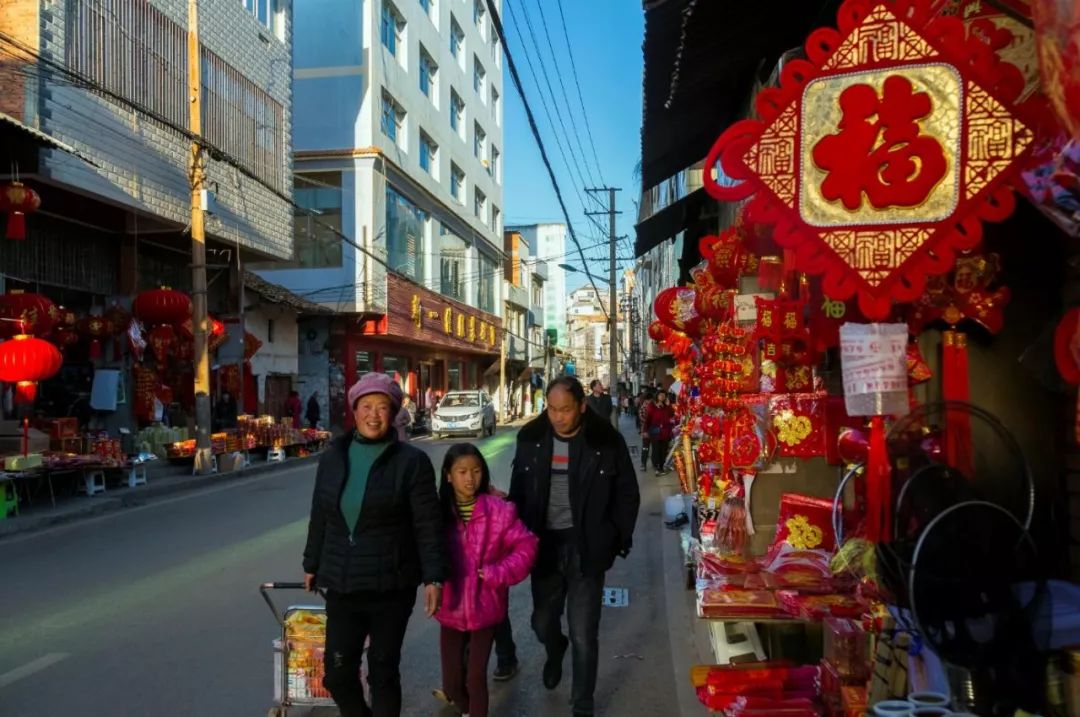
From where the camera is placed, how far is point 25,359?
36.8ft

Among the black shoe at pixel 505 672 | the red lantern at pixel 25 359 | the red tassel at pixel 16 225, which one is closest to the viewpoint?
the black shoe at pixel 505 672

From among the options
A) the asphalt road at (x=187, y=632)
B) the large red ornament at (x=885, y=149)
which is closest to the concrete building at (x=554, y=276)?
the asphalt road at (x=187, y=632)

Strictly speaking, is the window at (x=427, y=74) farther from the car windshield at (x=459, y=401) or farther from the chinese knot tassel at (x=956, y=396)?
the chinese knot tassel at (x=956, y=396)

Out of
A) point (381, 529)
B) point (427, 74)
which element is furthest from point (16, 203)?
point (427, 74)

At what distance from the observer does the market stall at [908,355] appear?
2.84 m

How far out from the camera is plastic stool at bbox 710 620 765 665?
16.0 feet

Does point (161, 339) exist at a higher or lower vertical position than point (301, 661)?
higher

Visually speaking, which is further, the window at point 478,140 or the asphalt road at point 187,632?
the window at point 478,140

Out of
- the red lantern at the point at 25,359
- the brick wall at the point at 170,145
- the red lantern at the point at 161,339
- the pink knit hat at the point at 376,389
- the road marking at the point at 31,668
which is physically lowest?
the road marking at the point at 31,668

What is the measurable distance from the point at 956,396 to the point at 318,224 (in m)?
26.5

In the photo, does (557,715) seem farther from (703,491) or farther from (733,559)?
(703,491)

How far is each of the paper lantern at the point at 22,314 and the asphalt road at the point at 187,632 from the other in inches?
126

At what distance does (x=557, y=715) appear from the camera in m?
4.50

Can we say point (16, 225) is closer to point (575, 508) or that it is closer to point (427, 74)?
point (575, 508)
